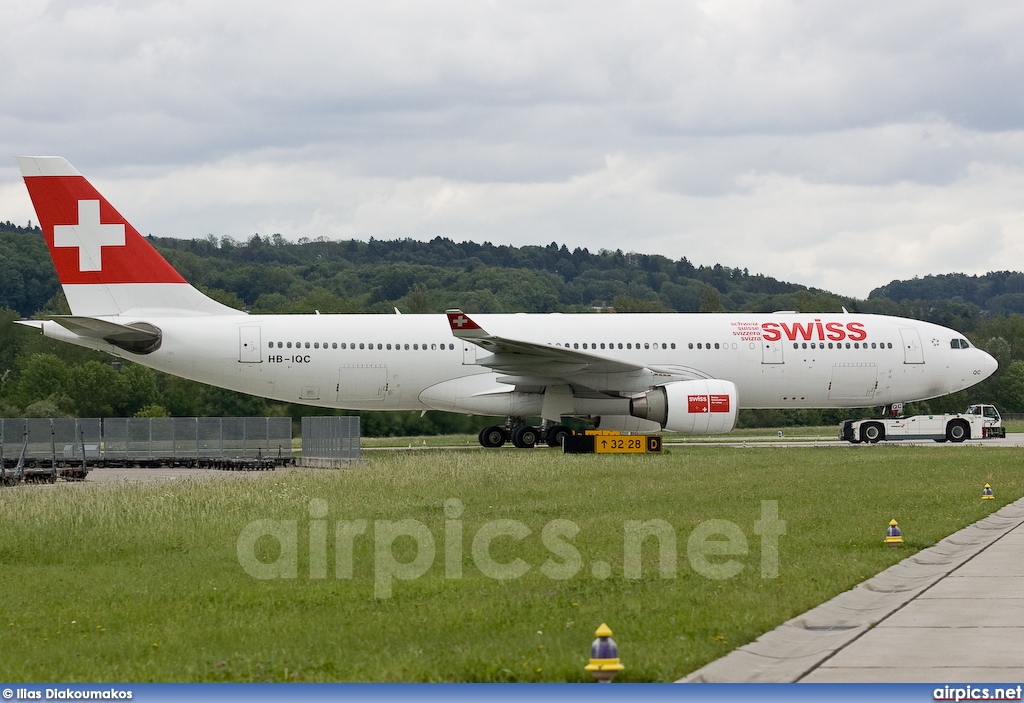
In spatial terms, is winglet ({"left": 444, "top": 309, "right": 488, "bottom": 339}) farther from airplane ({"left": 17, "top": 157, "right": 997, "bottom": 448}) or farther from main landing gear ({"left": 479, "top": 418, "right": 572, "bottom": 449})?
main landing gear ({"left": 479, "top": 418, "right": 572, "bottom": 449})

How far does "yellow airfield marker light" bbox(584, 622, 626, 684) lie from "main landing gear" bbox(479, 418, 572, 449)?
87.8 ft

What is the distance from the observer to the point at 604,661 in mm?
8203

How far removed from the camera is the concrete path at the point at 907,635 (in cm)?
830

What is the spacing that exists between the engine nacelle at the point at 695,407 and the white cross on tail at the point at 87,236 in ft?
49.2

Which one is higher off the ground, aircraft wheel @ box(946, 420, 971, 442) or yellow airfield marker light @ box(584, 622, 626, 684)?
aircraft wheel @ box(946, 420, 971, 442)

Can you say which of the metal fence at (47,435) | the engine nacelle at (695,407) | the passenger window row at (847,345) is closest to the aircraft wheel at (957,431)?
the passenger window row at (847,345)

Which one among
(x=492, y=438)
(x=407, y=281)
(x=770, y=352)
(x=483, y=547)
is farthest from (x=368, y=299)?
(x=483, y=547)

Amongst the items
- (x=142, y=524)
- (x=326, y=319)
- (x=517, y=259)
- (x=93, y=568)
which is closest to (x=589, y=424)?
(x=326, y=319)

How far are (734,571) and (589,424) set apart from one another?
2672 centimetres

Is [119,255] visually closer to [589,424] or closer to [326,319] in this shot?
[326,319]

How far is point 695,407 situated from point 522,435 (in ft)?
19.1

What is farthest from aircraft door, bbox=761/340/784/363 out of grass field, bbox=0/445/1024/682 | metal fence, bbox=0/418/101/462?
metal fence, bbox=0/418/101/462

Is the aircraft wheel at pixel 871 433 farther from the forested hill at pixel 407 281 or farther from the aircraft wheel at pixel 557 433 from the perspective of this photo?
the forested hill at pixel 407 281

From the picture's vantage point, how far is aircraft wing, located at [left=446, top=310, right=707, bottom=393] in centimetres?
3400
